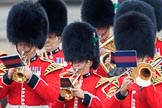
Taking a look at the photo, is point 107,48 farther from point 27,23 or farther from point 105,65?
point 27,23

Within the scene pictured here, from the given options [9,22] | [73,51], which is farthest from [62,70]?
[9,22]

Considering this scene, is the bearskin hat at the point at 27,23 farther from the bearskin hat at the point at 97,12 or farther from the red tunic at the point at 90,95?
the bearskin hat at the point at 97,12

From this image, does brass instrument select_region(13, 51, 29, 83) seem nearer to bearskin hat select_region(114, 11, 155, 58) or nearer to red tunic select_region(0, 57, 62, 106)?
red tunic select_region(0, 57, 62, 106)

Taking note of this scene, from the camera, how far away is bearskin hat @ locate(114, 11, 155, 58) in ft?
20.7

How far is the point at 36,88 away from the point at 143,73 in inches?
44.1

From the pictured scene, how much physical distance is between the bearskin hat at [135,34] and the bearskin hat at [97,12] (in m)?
1.90

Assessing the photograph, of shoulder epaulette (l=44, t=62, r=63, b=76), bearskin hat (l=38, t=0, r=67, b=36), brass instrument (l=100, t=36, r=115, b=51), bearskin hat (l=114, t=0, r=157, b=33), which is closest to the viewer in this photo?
Result: shoulder epaulette (l=44, t=62, r=63, b=76)

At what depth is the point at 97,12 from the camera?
858cm

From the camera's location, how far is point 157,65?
589 centimetres

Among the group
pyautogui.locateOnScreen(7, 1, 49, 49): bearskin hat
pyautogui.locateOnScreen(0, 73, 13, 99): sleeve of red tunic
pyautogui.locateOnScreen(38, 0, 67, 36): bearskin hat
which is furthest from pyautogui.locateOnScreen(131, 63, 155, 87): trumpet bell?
pyautogui.locateOnScreen(38, 0, 67, 36): bearskin hat

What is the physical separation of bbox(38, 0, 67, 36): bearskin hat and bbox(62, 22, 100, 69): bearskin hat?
1231mm

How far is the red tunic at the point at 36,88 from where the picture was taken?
6.28 metres

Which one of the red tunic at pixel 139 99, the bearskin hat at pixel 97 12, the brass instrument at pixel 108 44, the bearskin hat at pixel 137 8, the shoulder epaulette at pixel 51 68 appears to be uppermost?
the bearskin hat at pixel 137 8

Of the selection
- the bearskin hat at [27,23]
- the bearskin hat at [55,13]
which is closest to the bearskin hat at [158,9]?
the bearskin hat at [55,13]
